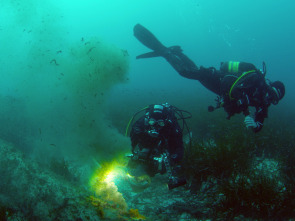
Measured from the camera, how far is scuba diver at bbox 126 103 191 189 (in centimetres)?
428

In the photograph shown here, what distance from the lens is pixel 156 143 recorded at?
461 cm

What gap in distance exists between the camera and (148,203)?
14.6 feet

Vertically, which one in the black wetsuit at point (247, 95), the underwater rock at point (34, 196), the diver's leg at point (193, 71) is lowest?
the underwater rock at point (34, 196)

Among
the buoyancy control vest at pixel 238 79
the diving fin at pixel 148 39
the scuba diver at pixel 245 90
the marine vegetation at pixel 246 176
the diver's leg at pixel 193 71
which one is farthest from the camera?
the diving fin at pixel 148 39

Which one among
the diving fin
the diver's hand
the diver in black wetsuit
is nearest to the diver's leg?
the diving fin

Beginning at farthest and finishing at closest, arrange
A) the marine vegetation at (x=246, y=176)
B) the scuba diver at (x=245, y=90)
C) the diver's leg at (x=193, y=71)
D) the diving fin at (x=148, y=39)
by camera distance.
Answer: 1. the diving fin at (x=148, y=39)
2. the diver's leg at (x=193, y=71)
3. the scuba diver at (x=245, y=90)
4. the marine vegetation at (x=246, y=176)

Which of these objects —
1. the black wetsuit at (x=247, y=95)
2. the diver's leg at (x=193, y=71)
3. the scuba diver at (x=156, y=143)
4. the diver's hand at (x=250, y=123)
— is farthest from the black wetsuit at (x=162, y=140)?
the diver's leg at (x=193, y=71)

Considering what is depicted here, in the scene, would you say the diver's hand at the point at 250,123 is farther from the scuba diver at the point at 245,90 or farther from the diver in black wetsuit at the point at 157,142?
the diver in black wetsuit at the point at 157,142

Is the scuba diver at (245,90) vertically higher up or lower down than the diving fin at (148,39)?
lower down

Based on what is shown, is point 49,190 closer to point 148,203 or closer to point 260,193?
point 148,203

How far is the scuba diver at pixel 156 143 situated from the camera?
14.0 ft

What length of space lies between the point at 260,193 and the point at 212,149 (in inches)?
71.3

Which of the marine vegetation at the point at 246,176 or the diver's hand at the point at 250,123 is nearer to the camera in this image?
the marine vegetation at the point at 246,176

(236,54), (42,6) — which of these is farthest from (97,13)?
(42,6)
